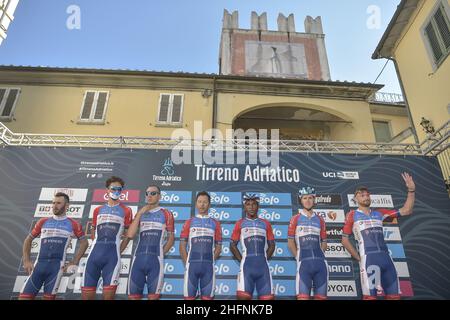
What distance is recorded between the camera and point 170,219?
6.76m

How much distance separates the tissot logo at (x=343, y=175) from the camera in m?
7.36

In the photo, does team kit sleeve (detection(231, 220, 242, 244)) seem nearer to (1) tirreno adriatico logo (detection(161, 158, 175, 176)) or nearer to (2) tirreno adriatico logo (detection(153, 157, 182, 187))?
(2) tirreno adriatico logo (detection(153, 157, 182, 187))

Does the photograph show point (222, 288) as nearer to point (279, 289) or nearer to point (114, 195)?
point (279, 289)

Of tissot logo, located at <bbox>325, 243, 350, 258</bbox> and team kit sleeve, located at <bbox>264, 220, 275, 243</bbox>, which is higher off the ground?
team kit sleeve, located at <bbox>264, 220, 275, 243</bbox>

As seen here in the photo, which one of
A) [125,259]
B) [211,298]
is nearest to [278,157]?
[211,298]

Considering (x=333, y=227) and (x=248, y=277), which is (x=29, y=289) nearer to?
(x=248, y=277)

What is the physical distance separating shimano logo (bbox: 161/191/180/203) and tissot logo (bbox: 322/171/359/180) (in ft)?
11.7

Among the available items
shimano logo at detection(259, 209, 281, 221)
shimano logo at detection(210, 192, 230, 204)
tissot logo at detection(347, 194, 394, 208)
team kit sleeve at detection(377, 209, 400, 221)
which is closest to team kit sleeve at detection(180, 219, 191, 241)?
shimano logo at detection(210, 192, 230, 204)

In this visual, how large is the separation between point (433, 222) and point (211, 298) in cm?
523

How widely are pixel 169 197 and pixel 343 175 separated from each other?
4.19 metres

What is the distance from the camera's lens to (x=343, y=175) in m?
7.38

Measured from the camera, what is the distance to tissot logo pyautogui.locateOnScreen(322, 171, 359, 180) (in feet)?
24.1

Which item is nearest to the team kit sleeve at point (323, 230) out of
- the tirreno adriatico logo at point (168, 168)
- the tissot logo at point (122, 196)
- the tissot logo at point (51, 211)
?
the tirreno adriatico logo at point (168, 168)

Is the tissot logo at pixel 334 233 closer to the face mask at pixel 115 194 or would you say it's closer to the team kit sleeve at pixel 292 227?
the team kit sleeve at pixel 292 227
